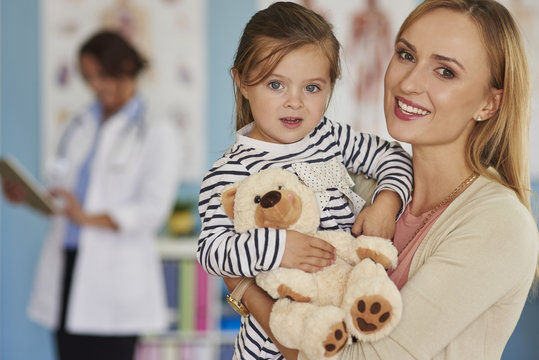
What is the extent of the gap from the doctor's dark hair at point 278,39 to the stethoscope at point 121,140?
144 centimetres

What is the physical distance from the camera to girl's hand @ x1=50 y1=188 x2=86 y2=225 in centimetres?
263

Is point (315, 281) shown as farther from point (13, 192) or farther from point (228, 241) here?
point (13, 192)

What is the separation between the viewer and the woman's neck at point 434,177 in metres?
1.34

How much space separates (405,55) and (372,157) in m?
0.22

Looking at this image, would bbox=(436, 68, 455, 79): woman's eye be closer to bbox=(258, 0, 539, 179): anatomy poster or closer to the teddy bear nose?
the teddy bear nose

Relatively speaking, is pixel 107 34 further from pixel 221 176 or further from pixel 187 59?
pixel 221 176

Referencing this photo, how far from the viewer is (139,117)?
109 inches

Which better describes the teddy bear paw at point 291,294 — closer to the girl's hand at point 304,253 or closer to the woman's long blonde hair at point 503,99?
the girl's hand at point 304,253

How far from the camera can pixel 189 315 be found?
3.29 metres

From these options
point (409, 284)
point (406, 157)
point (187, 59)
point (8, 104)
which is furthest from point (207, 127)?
point (409, 284)

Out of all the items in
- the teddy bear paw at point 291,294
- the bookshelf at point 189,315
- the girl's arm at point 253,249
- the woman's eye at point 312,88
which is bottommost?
the bookshelf at point 189,315

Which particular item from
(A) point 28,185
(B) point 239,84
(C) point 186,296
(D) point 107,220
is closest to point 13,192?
(A) point 28,185

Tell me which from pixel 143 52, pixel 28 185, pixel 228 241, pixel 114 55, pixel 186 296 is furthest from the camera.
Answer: pixel 143 52

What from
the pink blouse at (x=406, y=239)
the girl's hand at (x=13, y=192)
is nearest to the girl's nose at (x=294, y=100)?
the pink blouse at (x=406, y=239)
